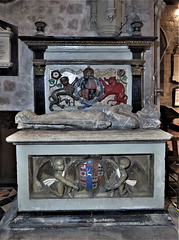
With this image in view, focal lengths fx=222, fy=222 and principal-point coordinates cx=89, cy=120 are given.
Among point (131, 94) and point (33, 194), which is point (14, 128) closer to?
point (33, 194)

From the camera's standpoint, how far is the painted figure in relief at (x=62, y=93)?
3.12m

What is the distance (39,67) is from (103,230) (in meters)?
2.19

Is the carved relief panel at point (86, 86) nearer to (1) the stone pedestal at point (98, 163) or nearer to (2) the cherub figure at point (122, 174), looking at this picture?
(1) the stone pedestal at point (98, 163)

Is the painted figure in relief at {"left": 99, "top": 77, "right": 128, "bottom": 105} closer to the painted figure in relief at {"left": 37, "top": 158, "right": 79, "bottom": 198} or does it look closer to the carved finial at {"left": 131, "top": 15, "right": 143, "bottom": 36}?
the carved finial at {"left": 131, "top": 15, "right": 143, "bottom": 36}

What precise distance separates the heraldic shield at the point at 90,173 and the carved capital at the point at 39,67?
1589 mm

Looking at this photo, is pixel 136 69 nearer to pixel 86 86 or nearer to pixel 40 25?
pixel 86 86

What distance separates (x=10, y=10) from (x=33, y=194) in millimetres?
2625

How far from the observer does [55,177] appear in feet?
6.86

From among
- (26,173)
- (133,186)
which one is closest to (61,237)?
(26,173)

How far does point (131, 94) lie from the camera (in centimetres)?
320

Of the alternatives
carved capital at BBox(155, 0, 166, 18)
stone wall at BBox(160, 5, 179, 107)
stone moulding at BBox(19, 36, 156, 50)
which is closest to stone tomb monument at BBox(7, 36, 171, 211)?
stone moulding at BBox(19, 36, 156, 50)

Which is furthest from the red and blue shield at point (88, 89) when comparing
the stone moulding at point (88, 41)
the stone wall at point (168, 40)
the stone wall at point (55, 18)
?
the stone wall at point (168, 40)

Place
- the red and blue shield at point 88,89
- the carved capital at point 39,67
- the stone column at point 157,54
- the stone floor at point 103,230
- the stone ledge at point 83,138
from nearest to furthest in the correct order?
the stone floor at point 103,230
the stone ledge at point 83,138
the carved capital at point 39,67
the red and blue shield at point 88,89
the stone column at point 157,54

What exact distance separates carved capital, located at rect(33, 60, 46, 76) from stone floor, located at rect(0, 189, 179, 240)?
6.09ft
